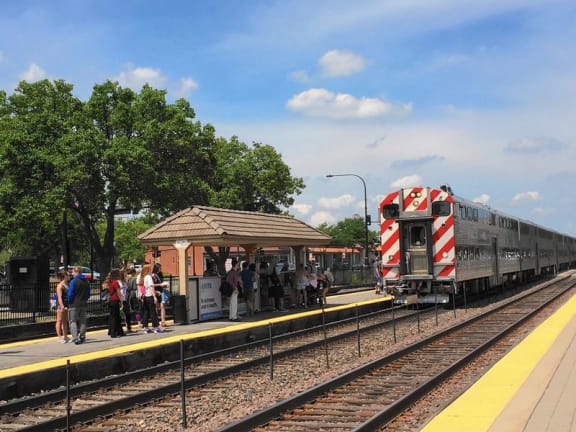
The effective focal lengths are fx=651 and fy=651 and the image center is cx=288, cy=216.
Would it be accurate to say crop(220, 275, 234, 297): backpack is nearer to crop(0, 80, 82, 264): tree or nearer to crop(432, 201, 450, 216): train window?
crop(432, 201, 450, 216): train window

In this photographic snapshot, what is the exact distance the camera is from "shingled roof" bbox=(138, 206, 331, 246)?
59.1 ft

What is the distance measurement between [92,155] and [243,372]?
54.6 ft

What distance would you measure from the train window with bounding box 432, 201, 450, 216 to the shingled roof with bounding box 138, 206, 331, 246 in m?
4.88

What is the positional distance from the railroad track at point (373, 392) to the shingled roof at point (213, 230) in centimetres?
651

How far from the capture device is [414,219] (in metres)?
21.2

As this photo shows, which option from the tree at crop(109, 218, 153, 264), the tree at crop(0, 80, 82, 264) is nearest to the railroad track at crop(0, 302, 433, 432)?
the tree at crop(0, 80, 82, 264)

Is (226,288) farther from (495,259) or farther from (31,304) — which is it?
(495,259)

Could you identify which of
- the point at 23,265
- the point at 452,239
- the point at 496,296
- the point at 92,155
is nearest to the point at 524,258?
the point at 496,296

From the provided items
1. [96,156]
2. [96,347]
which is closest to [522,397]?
[96,347]

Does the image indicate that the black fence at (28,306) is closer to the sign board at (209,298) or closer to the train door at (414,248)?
the sign board at (209,298)

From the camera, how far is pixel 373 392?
932cm

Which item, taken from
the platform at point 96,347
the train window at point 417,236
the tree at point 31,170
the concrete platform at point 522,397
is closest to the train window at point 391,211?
the train window at point 417,236

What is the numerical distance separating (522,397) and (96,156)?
21331mm

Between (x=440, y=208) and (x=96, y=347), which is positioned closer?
(x=96, y=347)
